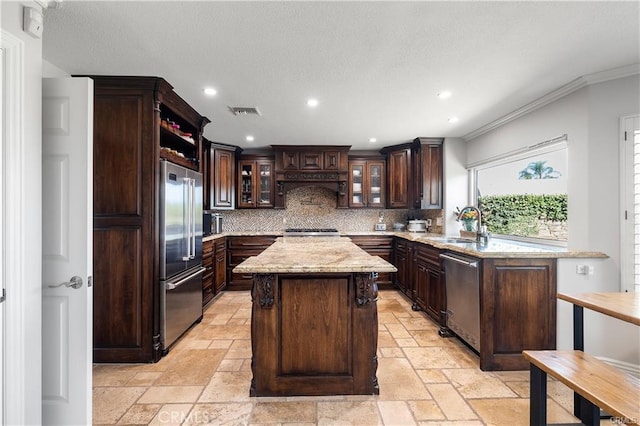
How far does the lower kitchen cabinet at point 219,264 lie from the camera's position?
4355 millimetres

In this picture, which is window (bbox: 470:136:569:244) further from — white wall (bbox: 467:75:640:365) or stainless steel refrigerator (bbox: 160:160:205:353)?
stainless steel refrigerator (bbox: 160:160:205:353)

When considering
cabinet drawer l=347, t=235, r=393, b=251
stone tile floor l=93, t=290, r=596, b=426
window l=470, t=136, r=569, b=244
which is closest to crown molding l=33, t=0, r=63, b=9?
stone tile floor l=93, t=290, r=596, b=426

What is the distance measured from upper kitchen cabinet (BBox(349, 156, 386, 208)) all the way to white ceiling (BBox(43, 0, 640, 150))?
222 centimetres

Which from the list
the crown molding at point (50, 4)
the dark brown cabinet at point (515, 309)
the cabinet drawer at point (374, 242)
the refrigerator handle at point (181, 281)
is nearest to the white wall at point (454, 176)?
the cabinet drawer at point (374, 242)

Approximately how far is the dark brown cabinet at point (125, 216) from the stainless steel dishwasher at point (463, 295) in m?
2.84

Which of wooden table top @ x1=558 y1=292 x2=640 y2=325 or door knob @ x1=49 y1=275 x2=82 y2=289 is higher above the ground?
door knob @ x1=49 y1=275 x2=82 y2=289

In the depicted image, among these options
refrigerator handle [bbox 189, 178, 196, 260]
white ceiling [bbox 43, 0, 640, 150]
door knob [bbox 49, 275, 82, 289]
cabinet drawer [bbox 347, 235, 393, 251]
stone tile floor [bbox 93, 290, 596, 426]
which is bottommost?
stone tile floor [bbox 93, 290, 596, 426]

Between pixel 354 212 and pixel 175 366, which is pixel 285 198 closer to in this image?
pixel 354 212

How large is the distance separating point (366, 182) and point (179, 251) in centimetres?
351

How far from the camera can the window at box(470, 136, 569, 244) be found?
3.01 m

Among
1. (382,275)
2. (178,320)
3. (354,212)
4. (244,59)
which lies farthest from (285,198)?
(244,59)

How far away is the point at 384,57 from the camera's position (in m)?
2.16

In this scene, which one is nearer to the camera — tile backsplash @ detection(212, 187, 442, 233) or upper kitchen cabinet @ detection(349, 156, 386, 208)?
upper kitchen cabinet @ detection(349, 156, 386, 208)

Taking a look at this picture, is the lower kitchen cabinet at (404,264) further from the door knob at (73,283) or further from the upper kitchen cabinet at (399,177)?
the door knob at (73,283)
